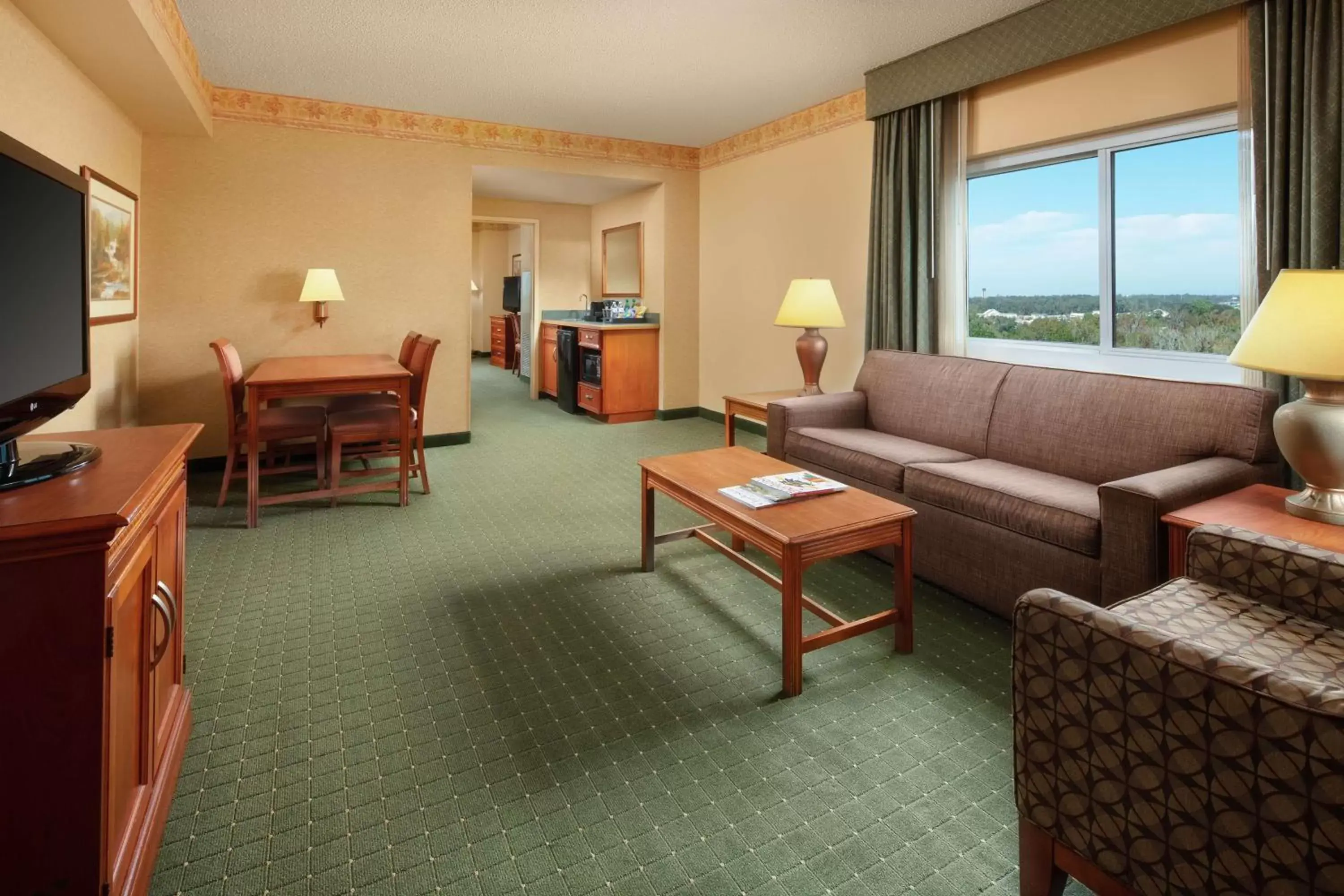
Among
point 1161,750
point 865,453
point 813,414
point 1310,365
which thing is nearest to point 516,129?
point 813,414

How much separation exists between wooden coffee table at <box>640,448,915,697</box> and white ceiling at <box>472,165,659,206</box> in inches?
159

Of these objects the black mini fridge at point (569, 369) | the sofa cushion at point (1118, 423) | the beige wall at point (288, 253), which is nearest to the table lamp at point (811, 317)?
the sofa cushion at point (1118, 423)

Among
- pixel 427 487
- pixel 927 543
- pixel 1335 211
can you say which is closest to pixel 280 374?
pixel 427 487

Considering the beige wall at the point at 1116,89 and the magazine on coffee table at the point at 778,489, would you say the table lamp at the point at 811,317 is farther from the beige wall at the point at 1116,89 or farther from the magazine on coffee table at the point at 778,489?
the magazine on coffee table at the point at 778,489

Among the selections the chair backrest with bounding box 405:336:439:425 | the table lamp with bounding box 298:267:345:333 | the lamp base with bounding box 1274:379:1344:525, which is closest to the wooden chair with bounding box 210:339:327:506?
the chair backrest with bounding box 405:336:439:425

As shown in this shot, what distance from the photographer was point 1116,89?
3.33 meters

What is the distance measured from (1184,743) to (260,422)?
416 cm

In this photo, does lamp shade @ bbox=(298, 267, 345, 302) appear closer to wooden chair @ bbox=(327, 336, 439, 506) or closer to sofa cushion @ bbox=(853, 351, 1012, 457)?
wooden chair @ bbox=(327, 336, 439, 506)

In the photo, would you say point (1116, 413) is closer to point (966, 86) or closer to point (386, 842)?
point (966, 86)

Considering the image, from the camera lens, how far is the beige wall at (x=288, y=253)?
4730mm

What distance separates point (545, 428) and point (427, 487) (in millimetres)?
2249

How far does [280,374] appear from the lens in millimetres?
4008

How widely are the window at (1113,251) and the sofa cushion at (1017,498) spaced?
1009 millimetres

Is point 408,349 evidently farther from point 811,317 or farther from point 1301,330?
point 1301,330
